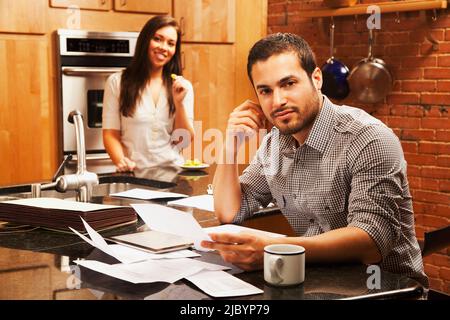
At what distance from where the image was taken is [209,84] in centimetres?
484

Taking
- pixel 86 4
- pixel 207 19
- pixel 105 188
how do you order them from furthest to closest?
pixel 207 19 → pixel 86 4 → pixel 105 188

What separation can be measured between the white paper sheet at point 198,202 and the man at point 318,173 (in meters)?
0.15

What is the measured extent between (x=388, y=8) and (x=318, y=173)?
254 centimetres

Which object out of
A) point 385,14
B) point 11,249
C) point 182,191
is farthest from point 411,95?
point 11,249

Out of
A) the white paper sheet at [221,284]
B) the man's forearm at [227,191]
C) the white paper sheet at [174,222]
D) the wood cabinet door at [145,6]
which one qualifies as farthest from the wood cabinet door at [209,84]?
the white paper sheet at [221,284]

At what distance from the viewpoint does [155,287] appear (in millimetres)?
1365

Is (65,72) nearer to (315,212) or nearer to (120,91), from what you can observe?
(120,91)

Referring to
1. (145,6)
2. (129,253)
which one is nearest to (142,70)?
(145,6)

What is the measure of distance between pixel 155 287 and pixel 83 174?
3.34 feet

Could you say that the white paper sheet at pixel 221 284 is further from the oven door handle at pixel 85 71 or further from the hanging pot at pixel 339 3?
the hanging pot at pixel 339 3

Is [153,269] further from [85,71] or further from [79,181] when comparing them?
[85,71]

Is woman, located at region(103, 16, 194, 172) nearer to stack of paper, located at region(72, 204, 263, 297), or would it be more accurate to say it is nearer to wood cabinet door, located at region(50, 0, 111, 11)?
wood cabinet door, located at region(50, 0, 111, 11)

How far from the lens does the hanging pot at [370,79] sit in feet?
13.7

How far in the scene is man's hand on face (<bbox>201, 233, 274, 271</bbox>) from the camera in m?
1.47
